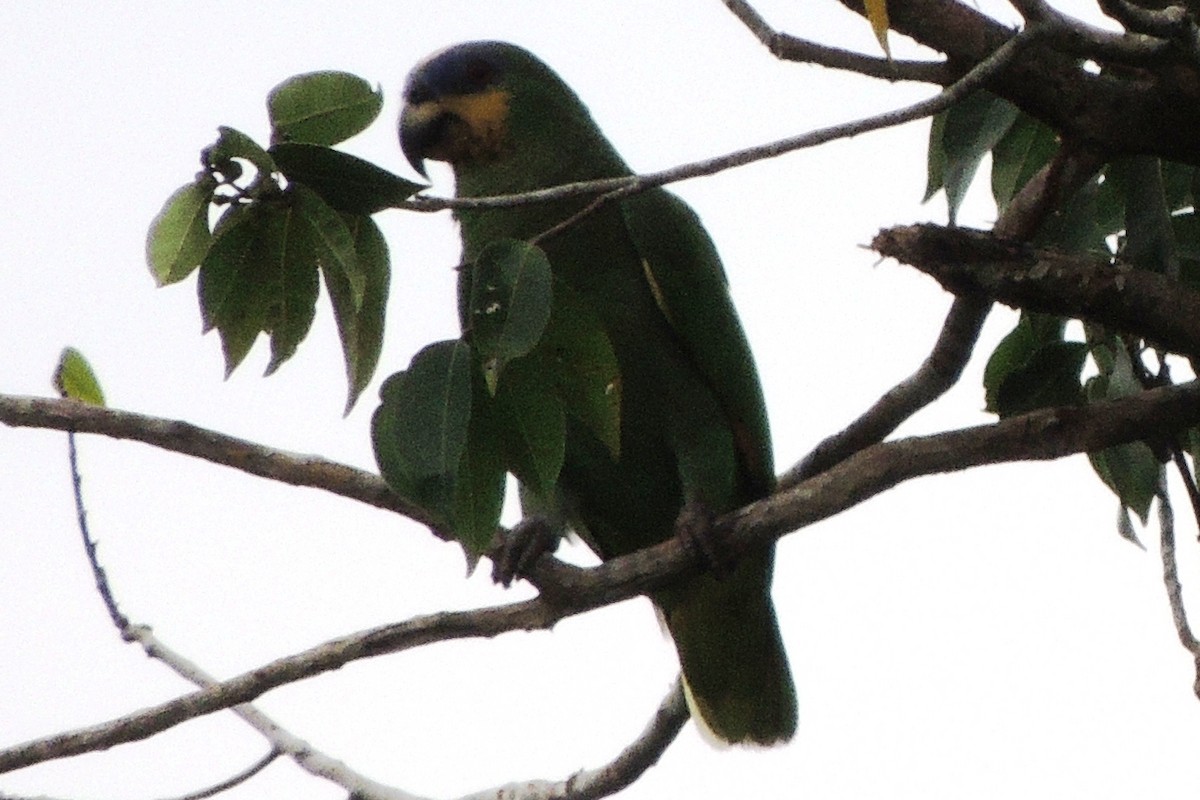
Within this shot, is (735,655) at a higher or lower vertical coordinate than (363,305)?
lower

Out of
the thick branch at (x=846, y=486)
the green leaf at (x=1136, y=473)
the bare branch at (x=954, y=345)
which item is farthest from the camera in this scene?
the green leaf at (x=1136, y=473)

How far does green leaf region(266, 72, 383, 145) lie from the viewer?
5.24 feet

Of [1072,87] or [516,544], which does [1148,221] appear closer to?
[1072,87]

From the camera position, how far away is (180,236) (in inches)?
64.2

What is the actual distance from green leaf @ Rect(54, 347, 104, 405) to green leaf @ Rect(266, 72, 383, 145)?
0.62m

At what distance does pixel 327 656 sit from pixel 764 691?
1.37m

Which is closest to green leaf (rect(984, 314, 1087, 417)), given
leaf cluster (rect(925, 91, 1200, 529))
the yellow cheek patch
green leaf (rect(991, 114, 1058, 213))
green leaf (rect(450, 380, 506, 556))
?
leaf cluster (rect(925, 91, 1200, 529))

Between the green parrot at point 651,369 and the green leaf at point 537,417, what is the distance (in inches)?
28.9

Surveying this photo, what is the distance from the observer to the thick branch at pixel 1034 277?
161 cm

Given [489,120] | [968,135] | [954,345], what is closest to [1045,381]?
[954,345]

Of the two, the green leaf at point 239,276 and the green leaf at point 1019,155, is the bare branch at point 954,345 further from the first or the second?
the green leaf at point 239,276

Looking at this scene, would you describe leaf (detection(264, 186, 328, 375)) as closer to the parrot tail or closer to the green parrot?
the green parrot

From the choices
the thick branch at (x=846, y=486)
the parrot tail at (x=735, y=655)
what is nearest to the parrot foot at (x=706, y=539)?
the thick branch at (x=846, y=486)

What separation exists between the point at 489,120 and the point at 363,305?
1.30 meters
